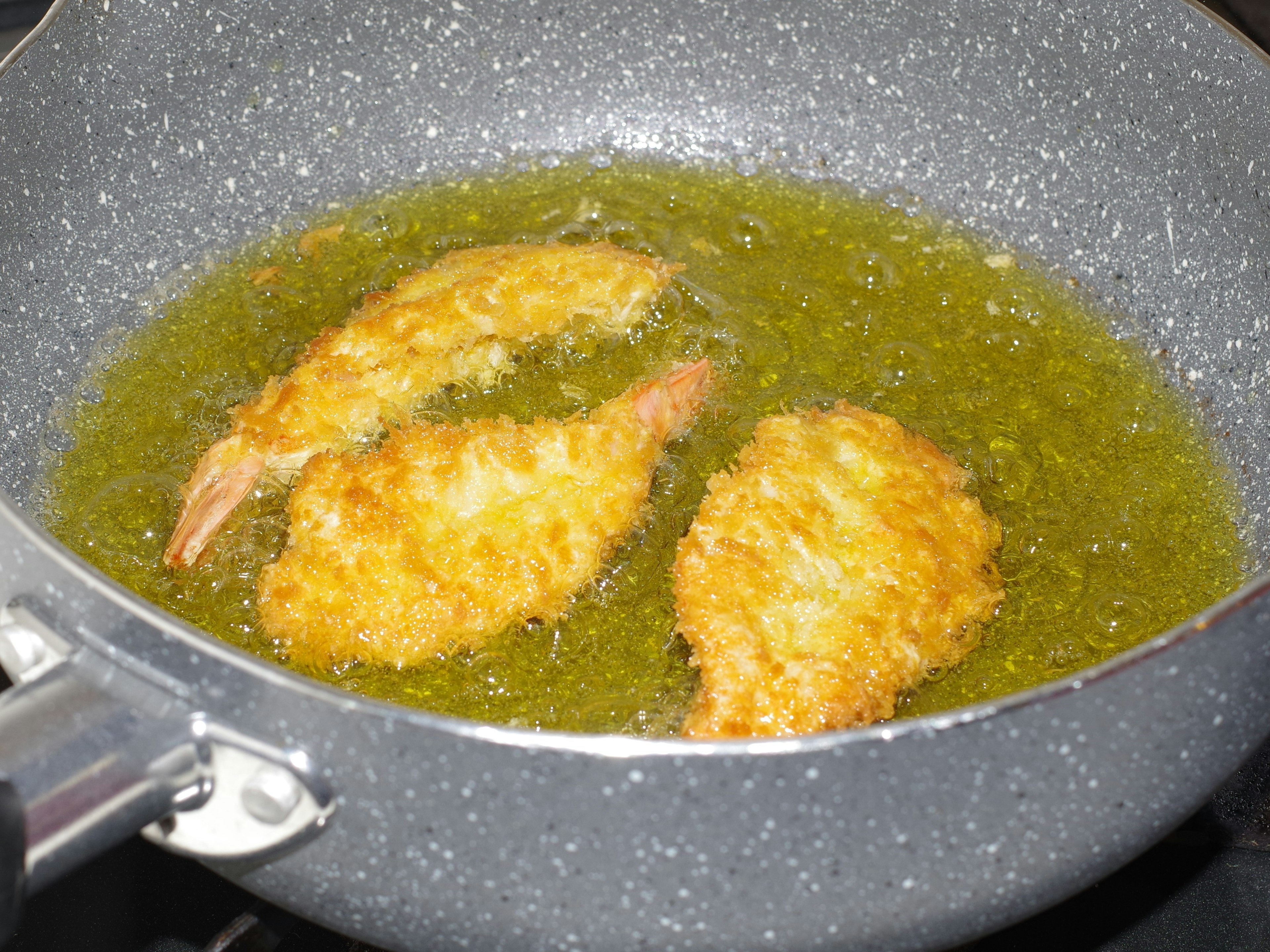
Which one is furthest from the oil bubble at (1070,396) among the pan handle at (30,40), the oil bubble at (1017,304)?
the pan handle at (30,40)

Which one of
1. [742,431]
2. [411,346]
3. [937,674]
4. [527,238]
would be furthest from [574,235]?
[937,674]

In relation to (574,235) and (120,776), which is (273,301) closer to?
(574,235)

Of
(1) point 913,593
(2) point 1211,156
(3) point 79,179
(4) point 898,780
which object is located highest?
(2) point 1211,156

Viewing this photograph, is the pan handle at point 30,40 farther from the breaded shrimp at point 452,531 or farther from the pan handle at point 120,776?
the pan handle at point 120,776

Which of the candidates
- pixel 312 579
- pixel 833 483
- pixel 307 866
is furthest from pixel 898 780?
pixel 312 579

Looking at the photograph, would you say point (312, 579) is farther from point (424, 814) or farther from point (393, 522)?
point (424, 814)

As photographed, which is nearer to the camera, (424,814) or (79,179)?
(424,814)

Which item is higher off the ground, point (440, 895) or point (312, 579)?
point (440, 895)
